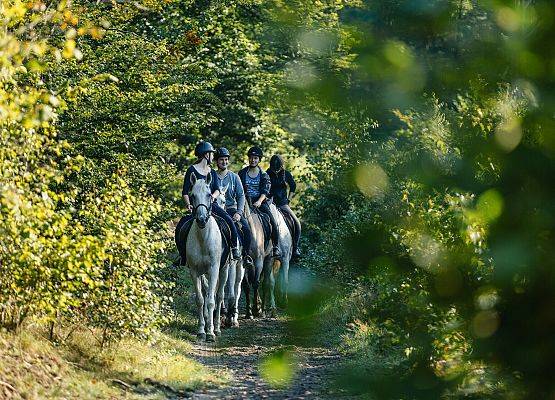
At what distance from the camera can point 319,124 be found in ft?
5.65

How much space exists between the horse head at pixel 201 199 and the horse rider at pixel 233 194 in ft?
6.08

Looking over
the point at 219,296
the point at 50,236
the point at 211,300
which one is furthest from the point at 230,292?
the point at 50,236

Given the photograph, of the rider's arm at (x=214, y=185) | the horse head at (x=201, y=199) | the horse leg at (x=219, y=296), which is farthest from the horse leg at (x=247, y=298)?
the horse head at (x=201, y=199)

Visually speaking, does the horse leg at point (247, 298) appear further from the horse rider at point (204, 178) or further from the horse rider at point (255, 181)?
the horse rider at point (204, 178)

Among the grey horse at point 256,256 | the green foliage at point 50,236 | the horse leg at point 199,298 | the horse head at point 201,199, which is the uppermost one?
the grey horse at point 256,256

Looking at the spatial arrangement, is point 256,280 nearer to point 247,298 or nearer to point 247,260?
point 247,298

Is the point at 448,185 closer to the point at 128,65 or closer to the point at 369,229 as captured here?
the point at 369,229

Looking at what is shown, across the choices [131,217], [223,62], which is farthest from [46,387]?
[223,62]

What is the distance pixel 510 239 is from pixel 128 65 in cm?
1596

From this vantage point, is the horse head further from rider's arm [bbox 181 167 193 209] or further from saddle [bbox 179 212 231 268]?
saddle [bbox 179 212 231 268]

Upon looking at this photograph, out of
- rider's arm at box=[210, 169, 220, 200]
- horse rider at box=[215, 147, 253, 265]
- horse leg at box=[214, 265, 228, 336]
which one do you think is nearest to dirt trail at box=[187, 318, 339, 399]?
horse leg at box=[214, 265, 228, 336]

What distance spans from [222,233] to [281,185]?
15.3 ft

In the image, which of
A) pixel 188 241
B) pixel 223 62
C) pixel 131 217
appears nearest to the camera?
pixel 131 217

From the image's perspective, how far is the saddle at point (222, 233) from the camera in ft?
51.5
